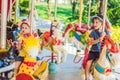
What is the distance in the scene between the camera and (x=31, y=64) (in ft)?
7.82

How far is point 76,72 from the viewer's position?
4.50 meters

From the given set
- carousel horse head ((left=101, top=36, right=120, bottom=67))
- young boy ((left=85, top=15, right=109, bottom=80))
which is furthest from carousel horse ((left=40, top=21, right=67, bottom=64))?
carousel horse head ((left=101, top=36, right=120, bottom=67))

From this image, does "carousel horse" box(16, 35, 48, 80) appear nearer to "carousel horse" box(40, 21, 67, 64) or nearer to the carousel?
the carousel

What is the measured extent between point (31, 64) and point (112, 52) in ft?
2.11

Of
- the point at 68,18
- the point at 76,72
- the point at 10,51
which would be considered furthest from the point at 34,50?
the point at 68,18

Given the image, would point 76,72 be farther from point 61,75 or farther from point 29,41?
point 29,41

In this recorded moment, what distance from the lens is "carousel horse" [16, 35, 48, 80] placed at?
7.67ft

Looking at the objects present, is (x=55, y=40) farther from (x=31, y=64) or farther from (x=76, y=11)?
(x=76, y=11)

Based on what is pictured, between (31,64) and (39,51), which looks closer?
(31,64)

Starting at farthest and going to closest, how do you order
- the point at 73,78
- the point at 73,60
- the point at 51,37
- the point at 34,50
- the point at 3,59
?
the point at 73,60 → the point at 51,37 → the point at 73,78 → the point at 34,50 → the point at 3,59

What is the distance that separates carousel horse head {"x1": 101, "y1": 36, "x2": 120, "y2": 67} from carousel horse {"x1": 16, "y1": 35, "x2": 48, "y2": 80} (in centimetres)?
53

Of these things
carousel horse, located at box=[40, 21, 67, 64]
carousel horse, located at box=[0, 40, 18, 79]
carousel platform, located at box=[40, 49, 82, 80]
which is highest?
carousel horse, located at box=[0, 40, 18, 79]

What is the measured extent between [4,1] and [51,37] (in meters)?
3.10

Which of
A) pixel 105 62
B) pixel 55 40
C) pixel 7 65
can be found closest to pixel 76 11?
pixel 55 40
